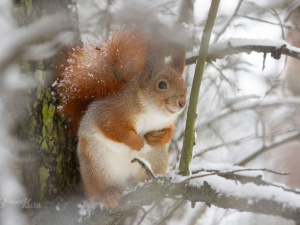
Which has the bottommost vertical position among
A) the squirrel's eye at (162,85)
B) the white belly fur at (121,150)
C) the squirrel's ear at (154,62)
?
the white belly fur at (121,150)

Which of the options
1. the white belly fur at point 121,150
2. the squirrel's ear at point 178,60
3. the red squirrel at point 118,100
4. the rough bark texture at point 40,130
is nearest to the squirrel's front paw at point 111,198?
the red squirrel at point 118,100

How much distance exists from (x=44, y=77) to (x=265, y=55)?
0.86 metres

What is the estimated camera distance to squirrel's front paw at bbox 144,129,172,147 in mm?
1441

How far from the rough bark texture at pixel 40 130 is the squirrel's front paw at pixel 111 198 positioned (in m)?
0.24

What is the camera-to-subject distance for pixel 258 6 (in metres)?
1.73

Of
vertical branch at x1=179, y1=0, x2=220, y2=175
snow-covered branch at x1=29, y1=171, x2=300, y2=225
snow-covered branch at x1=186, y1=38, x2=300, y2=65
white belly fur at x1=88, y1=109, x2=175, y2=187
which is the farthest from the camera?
white belly fur at x1=88, y1=109, x2=175, y2=187

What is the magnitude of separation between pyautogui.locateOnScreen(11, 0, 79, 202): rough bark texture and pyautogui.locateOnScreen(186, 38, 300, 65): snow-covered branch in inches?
26.5

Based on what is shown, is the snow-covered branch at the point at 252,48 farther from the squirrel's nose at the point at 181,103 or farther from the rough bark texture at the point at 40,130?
the rough bark texture at the point at 40,130

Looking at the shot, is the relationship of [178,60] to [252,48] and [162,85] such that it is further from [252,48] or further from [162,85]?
[252,48]

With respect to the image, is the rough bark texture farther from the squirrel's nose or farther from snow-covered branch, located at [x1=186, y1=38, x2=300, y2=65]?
snow-covered branch, located at [x1=186, y1=38, x2=300, y2=65]

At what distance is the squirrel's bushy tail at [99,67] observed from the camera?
134 cm

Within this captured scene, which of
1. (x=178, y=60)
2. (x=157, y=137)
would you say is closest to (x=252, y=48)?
(x=178, y=60)

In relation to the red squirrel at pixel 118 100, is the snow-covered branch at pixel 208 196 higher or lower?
→ lower

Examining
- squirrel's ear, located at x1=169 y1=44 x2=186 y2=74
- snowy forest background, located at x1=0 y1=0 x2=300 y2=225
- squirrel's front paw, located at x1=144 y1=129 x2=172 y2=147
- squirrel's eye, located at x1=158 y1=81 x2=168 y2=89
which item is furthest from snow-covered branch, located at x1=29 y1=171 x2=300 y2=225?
squirrel's ear, located at x1=169 y1=44 x2=186 y2=74
